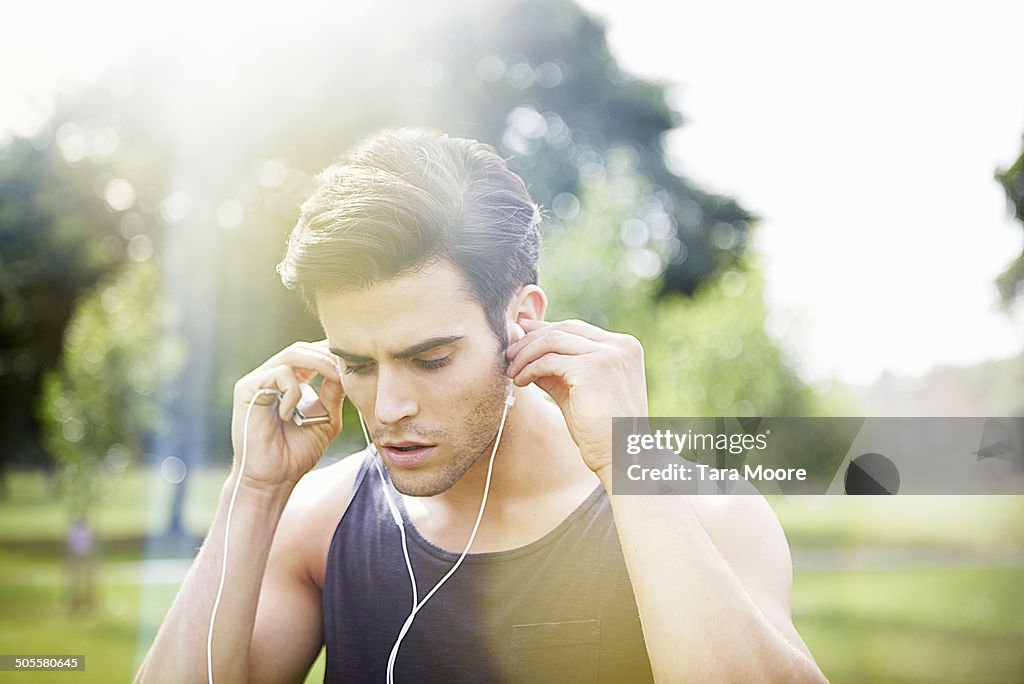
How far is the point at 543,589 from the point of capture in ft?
4.81

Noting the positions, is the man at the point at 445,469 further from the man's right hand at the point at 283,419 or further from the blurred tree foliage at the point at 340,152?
the blurred tree foliage at the point at 340,152

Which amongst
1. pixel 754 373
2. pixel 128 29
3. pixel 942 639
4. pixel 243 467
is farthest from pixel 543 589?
pixel 754 373

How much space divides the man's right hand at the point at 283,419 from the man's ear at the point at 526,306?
12.2 inches

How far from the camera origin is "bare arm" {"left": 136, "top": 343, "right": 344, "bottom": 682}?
1.49 m

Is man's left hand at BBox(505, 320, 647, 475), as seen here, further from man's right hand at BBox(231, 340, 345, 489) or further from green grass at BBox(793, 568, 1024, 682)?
green grass at BBox(793, 568, 1024, 682)

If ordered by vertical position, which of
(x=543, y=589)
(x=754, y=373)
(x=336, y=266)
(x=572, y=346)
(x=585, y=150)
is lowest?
(x=754, y=373)

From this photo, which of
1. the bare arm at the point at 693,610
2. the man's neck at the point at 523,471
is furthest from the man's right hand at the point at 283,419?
the bare arm at the point at 693,610

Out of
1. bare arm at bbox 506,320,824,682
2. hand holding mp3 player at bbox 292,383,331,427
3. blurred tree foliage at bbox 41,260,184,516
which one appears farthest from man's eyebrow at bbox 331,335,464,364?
blurred tree foliage at bbox 41,260,184,516

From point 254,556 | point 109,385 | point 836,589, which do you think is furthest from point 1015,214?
point 109,385

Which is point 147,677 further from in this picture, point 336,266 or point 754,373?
point 754,373

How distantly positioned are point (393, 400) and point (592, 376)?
1.03ft

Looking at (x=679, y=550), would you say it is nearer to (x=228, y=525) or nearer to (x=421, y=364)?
(x=421, y=364)

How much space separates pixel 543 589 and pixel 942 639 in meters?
3.89

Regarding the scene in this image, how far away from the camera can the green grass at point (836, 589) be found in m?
2.01
